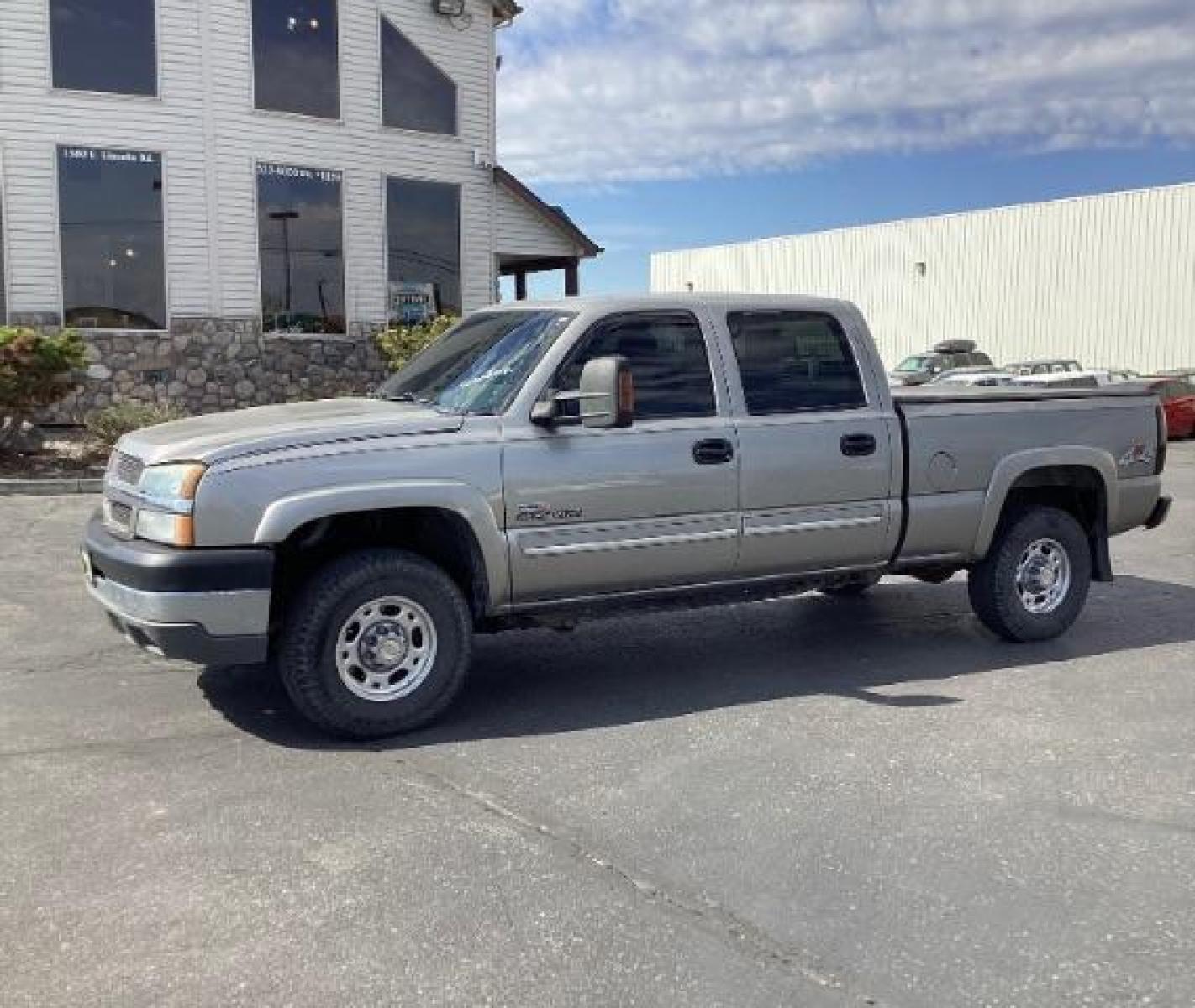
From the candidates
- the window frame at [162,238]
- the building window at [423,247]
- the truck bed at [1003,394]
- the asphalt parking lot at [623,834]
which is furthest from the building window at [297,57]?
the truck bed at [1003,394]

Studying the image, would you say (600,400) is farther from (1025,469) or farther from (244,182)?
(244,182)

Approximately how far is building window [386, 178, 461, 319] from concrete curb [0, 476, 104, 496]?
6734 millimetres

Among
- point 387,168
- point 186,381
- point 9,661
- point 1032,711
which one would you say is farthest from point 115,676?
point 387,168

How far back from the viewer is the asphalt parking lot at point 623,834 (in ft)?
10.7

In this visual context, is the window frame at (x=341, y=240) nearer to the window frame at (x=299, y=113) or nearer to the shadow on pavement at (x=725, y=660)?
the window frame at (x=299, y=113)

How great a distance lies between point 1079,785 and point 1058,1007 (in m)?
1.72

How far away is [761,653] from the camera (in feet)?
22.3

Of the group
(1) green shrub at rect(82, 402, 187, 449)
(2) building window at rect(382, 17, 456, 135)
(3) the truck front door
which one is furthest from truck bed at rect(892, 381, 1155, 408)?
(2) building window at rect(382, 17, 456, 135)

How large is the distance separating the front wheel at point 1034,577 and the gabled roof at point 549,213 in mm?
13882

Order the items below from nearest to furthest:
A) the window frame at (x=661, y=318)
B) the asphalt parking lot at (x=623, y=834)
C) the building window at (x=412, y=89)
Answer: the asphalt parking lot at (x=623, y=834), the window frame at (x=661, y=318), the building window at (x=412, y=89)

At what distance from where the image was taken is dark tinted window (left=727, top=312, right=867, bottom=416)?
20.0ft

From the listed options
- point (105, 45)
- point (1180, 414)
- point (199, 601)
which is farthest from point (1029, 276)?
point (199, 601)

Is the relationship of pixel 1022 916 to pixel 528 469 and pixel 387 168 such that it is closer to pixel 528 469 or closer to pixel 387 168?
pixel 528 469

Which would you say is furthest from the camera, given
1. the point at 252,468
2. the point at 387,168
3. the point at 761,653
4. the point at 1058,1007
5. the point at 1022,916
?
the point at 387,168
